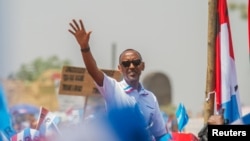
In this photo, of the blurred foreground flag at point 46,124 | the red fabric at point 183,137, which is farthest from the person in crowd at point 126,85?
the blurred foreground flag at point 46,124

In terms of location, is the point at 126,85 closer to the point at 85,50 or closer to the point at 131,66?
the point at 131,66

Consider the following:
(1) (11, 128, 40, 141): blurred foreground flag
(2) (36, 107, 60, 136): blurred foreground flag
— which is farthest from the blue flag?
(2) (36, 107, 60, 136): blurred foreground flag

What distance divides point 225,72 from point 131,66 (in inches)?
73.7

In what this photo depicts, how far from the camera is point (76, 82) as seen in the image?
14.5 metres

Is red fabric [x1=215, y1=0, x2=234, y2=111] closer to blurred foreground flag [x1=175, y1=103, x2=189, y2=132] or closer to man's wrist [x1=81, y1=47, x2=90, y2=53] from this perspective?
blurred foreground flag [x1=175, y1=103, x2=189, y2=132]

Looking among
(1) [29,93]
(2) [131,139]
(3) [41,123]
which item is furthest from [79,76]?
(1) [29,93]

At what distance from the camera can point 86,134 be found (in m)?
7.59

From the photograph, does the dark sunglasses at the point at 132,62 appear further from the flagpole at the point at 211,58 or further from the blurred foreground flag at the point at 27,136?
the flagpole at the point at 211,58

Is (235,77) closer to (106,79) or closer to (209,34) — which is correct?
(209,34)

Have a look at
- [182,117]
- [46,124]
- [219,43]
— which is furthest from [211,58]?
[46,124]

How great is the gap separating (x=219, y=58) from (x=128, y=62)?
1.93 metres

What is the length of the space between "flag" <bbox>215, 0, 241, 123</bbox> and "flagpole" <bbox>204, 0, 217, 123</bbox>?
0.05m

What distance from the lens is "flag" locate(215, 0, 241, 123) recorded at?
34.7ft

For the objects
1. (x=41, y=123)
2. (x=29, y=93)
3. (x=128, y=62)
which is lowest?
(x=29, y=93)
